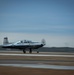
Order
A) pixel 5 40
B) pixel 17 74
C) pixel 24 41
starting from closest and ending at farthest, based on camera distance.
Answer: pixel 17 74, pixel 24 41, pixel 5 40

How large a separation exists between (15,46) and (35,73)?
228 feet

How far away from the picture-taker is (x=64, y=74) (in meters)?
24.0

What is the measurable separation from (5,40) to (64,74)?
290 feet

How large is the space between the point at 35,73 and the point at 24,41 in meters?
65.5

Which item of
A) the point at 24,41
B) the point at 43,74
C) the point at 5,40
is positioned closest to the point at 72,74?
the point at 43,74

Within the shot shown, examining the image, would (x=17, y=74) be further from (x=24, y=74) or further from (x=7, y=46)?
(x=7, y=46)

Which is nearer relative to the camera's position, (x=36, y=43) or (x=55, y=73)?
(x=55, y=73)

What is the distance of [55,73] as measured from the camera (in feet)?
→ 80.8

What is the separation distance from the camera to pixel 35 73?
2448 centimetres

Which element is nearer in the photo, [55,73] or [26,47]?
[55,73]

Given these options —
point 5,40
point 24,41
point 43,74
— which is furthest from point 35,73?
point 5,40

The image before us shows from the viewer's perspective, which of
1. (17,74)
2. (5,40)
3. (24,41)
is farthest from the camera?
(5,40)

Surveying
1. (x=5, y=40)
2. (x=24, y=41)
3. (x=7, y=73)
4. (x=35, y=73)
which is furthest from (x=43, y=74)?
(x=5, y=40)

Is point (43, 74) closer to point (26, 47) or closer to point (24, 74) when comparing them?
point (24, 74)
